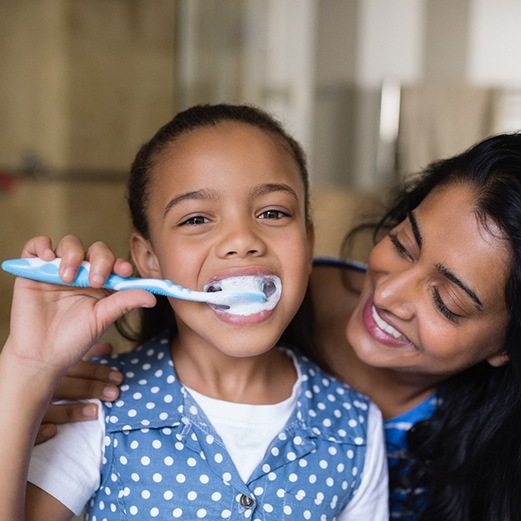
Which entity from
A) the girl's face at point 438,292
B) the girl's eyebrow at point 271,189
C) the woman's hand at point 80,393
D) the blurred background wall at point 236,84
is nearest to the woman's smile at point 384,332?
the girl's face at point 438,292

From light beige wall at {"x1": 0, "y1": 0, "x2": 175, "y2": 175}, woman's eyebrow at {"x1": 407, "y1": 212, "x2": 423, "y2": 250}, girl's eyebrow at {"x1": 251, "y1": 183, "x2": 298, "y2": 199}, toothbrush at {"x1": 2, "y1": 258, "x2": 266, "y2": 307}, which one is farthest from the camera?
light beige wall at {"x1": 0, "y1": 0, "x2": 175, "y2": 175}

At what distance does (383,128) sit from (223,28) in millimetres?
635

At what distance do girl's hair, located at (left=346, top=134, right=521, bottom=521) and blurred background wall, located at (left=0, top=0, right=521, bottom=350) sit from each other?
1.29 m

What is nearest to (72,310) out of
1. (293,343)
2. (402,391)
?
(293,343)

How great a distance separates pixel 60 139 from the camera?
8.09 ft

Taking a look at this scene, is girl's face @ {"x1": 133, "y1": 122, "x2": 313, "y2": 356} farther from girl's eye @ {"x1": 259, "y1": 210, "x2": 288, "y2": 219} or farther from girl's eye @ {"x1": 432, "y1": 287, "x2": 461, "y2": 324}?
girl's eye @ {"x1": 432, "y1": 287, "x2": 461, "y2": 324}

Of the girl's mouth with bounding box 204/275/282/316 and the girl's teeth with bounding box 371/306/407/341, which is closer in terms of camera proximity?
the girl's mouth with bounding box 204/275/282/316

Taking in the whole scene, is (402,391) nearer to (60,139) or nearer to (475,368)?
(475,368)

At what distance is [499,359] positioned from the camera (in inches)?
40.1

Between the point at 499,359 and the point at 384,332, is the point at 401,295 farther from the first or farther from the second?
the point at 499,359

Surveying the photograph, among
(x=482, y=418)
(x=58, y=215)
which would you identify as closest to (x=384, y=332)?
(x=482, y=418)

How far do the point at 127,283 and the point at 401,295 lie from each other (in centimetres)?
34

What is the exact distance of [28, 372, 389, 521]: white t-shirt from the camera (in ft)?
2.60

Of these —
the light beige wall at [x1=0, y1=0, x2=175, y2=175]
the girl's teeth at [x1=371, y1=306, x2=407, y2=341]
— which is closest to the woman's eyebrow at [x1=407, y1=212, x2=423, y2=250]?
the girl's teeth at [x1=371, y1=306, x2=407, y2=341]
